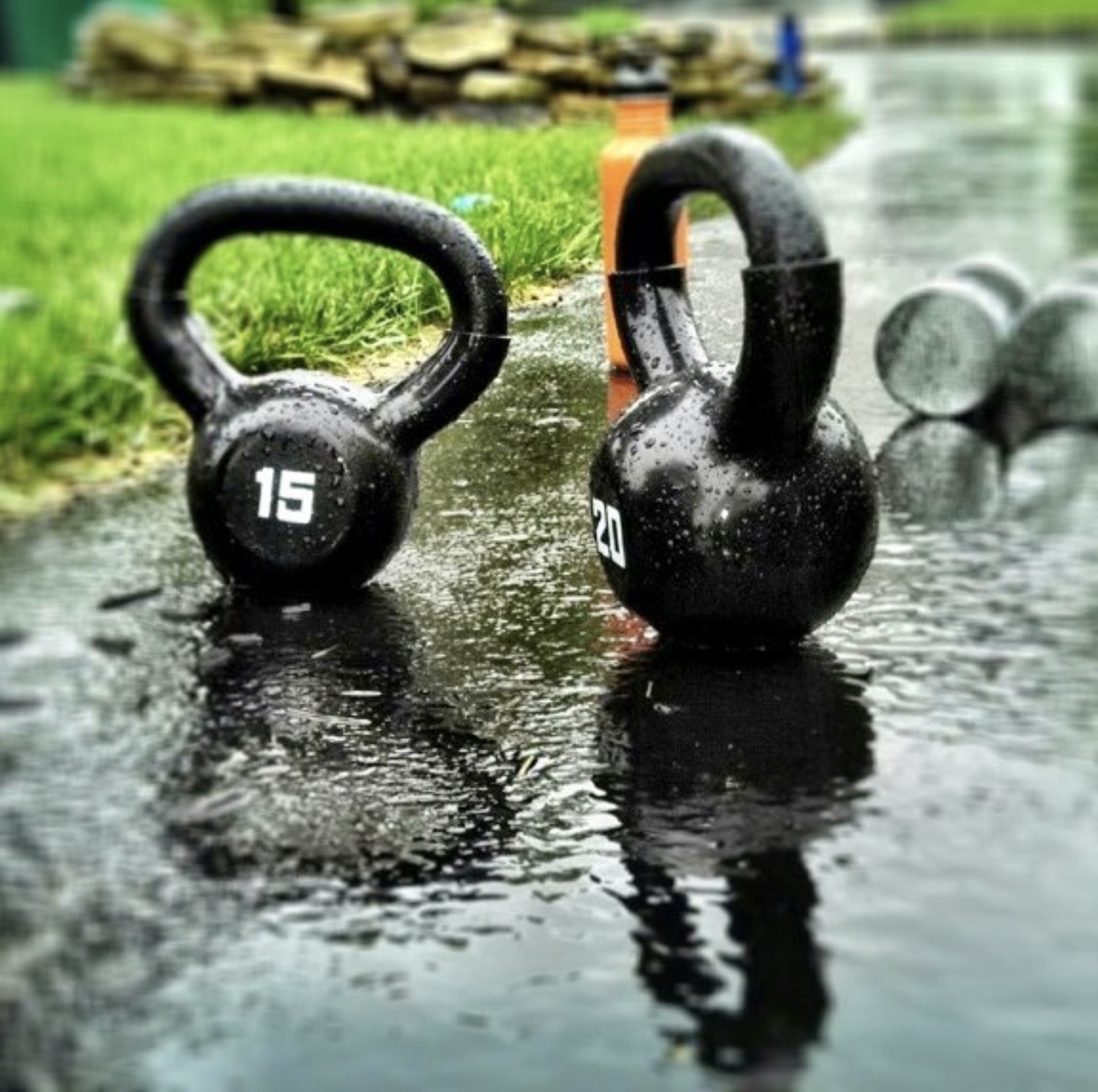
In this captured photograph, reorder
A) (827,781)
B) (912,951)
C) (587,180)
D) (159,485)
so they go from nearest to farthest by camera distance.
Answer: (912,951)
(827,781)
(159,485)
(587,180)

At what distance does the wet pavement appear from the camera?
9.87 ft

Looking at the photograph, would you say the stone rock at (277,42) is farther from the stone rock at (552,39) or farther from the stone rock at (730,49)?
the stone rock at (730,49)

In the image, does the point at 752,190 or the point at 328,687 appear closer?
the point at 752,190

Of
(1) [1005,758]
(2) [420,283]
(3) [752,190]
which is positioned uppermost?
(3) [752,190]

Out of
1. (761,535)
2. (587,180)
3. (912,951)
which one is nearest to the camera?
(912,951)

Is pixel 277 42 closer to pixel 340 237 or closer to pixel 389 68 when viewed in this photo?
pixel 389 68

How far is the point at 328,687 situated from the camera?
4.51 meters

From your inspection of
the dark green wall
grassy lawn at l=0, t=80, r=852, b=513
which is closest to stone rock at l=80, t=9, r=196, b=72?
the dark green wall

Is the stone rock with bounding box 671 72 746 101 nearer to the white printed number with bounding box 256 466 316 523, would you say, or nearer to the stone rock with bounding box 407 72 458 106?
the stone rock with bounding box 407 72 458 106

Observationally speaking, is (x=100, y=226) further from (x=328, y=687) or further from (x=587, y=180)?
(x=328, y=687)

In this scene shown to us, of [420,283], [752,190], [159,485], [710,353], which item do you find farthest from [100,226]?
[752,190]

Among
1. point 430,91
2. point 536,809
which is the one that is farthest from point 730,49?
point 536,809

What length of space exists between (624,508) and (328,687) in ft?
2.82

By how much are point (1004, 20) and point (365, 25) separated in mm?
28191
